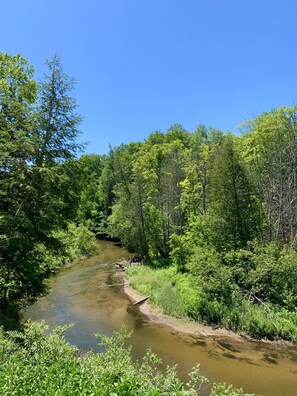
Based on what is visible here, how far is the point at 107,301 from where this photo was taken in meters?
22.4

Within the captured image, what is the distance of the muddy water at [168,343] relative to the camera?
12.6m

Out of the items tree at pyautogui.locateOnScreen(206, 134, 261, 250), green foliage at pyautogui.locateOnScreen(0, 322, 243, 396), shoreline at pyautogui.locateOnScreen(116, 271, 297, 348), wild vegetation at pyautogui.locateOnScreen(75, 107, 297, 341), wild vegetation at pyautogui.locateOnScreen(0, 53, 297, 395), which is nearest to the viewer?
green foliage at pyautogui.locateOnScreen(0, 322, 243, 396)

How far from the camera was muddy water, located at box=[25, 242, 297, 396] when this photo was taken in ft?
41.3

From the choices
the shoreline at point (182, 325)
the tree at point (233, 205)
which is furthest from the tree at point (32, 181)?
the tree at point (233, 205)

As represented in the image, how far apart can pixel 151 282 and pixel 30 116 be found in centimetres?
1593

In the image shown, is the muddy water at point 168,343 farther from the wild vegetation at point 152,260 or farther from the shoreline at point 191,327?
the wild vegetation at point 152,260

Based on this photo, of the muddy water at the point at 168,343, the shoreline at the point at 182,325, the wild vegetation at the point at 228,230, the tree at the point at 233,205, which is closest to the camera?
the muddy water at the point at 168,343

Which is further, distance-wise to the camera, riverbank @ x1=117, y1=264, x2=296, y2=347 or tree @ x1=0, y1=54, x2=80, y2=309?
riverbank @ x1=117, y1=264, x2=296, y2=347

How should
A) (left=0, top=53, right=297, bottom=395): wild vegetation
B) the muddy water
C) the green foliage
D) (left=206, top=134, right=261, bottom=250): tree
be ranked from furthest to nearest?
(left=206, top=134, right=261, bottom=250): tree, the muddy water, (left=0, top=53, right=297, bottom=395): wild vegetation, the green foliage

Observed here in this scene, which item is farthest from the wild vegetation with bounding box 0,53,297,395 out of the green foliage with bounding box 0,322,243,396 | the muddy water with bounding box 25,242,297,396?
the muddy water with bounding box 25,242,297,396

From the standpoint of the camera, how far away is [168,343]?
625 inches

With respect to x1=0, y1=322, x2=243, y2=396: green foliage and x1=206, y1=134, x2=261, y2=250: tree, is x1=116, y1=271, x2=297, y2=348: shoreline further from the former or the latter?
x1=0, y1=322, x2=243, y2=396: green foliage

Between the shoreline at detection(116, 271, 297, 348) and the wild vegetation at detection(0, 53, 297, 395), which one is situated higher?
the wild vegetation at detection(0, 53, 297, 395)

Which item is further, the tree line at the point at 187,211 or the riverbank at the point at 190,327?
the riverbank at the point at 190,327
